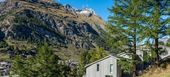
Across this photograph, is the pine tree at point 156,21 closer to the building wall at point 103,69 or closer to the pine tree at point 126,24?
the pine tree at point 126,24

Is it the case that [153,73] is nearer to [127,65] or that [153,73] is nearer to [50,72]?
[127,65]

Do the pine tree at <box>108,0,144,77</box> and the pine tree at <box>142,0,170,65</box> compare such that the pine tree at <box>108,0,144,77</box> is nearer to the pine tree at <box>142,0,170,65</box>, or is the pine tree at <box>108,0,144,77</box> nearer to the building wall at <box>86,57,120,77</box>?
the pine tree at <box>142,0,170,65</box>

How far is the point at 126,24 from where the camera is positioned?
136ft

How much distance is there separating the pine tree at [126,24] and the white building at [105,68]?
1332 inches

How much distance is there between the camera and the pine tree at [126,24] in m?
39.9

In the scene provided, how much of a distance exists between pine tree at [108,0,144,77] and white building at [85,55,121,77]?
33.8 meters

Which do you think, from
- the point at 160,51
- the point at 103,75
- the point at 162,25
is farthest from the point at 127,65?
the point at 103,75

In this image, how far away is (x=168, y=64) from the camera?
38250 millimetres

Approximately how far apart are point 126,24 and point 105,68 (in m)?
40.3

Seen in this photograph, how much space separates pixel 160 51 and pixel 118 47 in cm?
473

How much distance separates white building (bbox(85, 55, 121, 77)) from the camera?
3051 inches

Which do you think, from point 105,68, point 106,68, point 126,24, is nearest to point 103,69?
point 105,68

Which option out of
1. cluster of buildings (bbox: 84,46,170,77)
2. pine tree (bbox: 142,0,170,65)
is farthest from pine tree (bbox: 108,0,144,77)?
cluster of buildings (bbox: 84,46,170,77)

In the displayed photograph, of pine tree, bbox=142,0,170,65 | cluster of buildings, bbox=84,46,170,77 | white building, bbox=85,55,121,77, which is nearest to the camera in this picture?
pine tree, bbox=142,0,170,65
